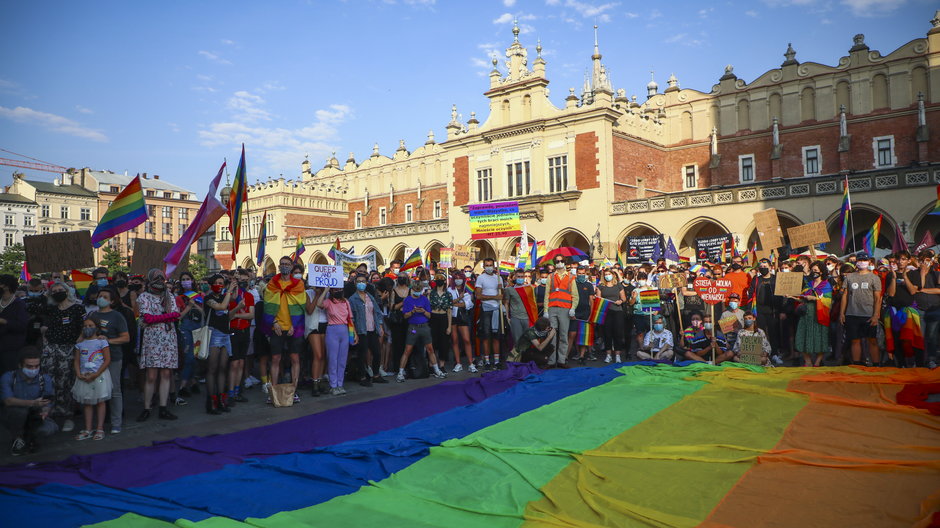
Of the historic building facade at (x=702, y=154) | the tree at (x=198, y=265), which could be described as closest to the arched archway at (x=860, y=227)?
the historic building facade at (x=702, y=154)

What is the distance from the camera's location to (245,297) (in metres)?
8.88

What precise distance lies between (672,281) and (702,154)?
23.1m

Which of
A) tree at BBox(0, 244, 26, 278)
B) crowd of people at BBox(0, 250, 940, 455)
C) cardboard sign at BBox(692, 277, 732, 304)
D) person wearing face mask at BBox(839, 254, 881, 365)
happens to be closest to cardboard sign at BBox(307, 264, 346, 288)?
crowd of people at BBox(0, 250, 940, 455)

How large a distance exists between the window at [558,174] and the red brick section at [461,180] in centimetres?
544

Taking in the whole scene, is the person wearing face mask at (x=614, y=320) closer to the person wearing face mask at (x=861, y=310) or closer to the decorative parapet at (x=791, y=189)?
the person wearing face mask at (x=861, y=310)

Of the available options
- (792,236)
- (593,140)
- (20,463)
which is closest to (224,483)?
(20,463)

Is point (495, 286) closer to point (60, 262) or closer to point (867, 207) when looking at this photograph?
point (60, 262)

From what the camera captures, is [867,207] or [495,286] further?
[867,207]

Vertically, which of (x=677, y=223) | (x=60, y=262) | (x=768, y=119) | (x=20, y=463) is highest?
(x=768, y=119)

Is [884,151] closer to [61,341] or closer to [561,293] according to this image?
[561,293]

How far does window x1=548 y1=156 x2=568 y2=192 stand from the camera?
1237 inches

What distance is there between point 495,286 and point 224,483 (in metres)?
7.79

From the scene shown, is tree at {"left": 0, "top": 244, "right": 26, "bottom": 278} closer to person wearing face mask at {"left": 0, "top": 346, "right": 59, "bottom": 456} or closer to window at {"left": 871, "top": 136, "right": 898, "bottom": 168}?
person wearing face mask at {"left": 0, "top": 346, "right": 59, "bottom": 456}

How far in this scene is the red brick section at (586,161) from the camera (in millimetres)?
30188
